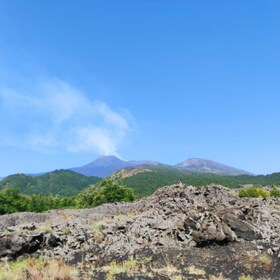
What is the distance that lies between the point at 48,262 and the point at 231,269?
32.1 ft

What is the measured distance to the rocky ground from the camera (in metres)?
17.1

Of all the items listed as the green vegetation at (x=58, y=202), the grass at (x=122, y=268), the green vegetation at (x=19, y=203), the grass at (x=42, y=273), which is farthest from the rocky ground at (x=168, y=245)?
the green vegetation at (x=19, y=203)

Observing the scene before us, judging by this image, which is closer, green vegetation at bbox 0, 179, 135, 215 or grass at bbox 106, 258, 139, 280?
grass at bbox 106, 258, 139, 280

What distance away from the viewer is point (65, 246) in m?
21.7

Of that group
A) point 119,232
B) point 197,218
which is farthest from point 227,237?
point 119,232

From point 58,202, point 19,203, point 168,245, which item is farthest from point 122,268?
point 58,202

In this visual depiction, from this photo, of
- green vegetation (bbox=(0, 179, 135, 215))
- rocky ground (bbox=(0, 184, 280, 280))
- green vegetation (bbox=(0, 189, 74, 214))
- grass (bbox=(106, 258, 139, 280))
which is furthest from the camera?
green vegetation (bbox=(0, 189, 74, 214))

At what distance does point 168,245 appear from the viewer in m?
20.8

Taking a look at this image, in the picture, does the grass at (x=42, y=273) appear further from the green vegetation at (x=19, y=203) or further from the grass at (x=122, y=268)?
the green vegetation at (x=19, y=203)

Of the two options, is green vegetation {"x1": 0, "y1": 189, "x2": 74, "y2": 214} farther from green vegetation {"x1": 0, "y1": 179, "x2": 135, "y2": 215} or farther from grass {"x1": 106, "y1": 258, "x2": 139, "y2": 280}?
→ grass {"x1": 106, "y1": 258, "x2": 139, "y2": 280}

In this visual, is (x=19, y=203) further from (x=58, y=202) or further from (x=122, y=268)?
(x=122, y=268)

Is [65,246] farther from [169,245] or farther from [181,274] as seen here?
[181,274]

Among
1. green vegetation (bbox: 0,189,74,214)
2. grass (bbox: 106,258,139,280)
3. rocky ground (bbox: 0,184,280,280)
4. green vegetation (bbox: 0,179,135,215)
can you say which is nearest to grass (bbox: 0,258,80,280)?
rocky ground (bbox: 0,184,280,280)

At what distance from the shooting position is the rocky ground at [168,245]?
56.1 ft
